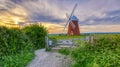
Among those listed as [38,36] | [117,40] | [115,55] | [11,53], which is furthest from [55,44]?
[115,55]

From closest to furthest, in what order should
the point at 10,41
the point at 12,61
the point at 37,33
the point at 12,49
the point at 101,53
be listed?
1. the point at 101,53
2. the point at 12,61
3. the point at 12,49
4. the point at 10,41
5. the point at 37,33

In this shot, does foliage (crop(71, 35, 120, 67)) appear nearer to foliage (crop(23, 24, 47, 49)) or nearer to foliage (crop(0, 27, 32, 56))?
foliage (crop(0, 27, 32, 56))

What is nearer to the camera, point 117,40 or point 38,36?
point 117,40

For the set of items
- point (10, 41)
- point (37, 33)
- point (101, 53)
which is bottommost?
point (101, 53)

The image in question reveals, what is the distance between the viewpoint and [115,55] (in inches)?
318

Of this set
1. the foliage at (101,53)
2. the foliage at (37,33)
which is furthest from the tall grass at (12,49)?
the foliage at (37,33)

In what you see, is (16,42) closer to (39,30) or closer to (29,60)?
(29,60)

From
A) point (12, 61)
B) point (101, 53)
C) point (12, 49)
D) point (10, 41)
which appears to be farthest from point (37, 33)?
point (101, 53)

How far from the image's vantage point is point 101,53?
9070 mm

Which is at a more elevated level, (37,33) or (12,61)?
(37,33)

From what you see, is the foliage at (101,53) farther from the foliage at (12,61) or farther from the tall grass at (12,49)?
the tall grass at (12,49)

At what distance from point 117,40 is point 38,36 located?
38.7 feet

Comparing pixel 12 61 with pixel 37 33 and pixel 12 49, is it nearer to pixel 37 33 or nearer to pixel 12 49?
pixel 12 49

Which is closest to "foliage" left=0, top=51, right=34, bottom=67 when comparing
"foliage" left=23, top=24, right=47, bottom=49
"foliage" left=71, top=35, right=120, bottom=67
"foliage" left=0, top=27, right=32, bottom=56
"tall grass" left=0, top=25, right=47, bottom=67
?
"tall grass" left=0, top=25, right=47, bottom=67
